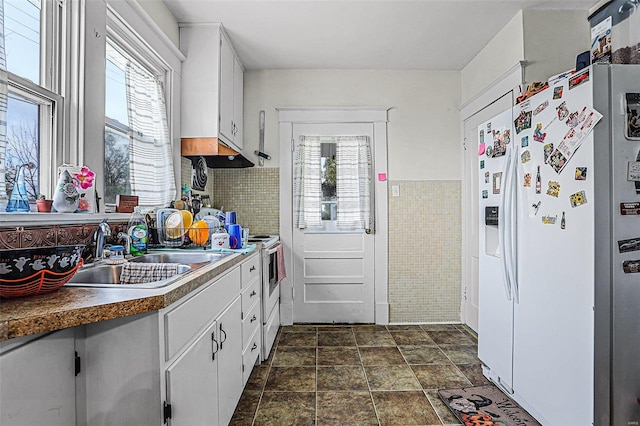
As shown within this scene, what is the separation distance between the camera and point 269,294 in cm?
290

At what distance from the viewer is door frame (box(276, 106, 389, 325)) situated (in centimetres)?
359

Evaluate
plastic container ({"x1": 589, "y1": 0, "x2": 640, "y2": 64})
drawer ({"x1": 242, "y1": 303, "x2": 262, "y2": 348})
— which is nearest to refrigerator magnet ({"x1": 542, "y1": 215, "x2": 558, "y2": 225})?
plastic container ({"x1": 589, "y1": 0, "x2": 640, "y2": 64})

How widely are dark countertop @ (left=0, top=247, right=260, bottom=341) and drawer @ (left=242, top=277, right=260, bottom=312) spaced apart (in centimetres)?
95

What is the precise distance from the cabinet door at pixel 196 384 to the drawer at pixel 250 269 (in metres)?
0.57

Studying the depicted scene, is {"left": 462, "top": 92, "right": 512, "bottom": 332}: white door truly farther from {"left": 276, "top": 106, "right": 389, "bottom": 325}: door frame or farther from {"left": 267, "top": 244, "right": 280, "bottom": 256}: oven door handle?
{"left": 267, "top": 244, "right": 280, "bottom": 256}: oven door handle

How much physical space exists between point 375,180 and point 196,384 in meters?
2.67

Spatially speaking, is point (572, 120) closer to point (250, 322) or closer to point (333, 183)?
point (250, 322)

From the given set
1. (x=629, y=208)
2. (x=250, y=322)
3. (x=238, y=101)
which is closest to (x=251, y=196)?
(x=238, y=101)

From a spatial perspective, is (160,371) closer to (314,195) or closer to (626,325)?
(626,325)

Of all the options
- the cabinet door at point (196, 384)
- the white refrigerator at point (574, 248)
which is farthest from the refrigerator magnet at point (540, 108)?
the cabinet door at point (196, 384)

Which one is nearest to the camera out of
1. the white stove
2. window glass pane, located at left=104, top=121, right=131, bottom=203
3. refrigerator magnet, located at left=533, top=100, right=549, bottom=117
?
refrigerator magnet, located at left=533, top=100, right=549, bottom=117

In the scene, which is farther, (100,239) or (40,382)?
(100,239)

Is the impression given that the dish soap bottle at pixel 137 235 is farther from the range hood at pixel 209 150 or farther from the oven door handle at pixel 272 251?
the oven door handle at pixel 272 251

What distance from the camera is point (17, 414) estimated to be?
82 centimetres
